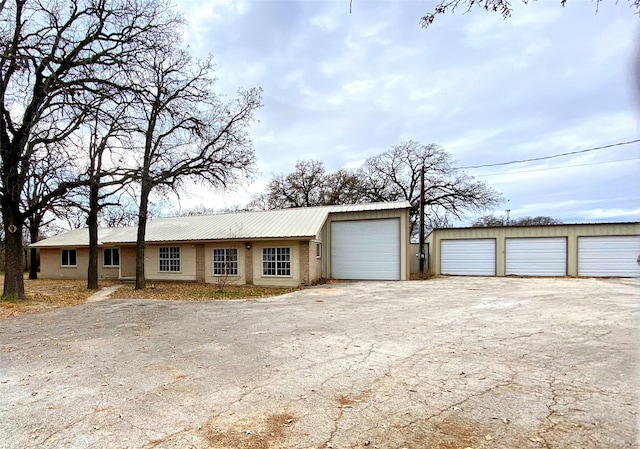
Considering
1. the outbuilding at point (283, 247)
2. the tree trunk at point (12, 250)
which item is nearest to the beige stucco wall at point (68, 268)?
the outbuilding at point (283, 247)

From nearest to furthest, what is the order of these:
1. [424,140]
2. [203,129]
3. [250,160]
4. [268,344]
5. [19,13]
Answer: [268,344]
[19,13]
[203,129]
[250,160]
[424,140]

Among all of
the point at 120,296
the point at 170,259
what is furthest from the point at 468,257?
the point at 120,296

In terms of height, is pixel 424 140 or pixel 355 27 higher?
pixel 424 140

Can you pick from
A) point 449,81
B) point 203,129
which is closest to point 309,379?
point 449,81

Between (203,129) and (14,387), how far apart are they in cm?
Result: 1268

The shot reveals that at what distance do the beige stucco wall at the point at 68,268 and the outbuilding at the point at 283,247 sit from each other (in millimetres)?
1467

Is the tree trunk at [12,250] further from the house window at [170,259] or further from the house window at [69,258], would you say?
the house window at [69,258]

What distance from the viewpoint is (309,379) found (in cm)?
446

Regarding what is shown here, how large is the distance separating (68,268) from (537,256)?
2967 centimetres

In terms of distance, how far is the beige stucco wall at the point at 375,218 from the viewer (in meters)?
18.3

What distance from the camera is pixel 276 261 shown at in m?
17.5

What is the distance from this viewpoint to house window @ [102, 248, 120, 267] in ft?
75.4

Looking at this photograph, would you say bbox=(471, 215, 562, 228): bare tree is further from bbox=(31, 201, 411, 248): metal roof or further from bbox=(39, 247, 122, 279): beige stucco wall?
bbox=(39, 247, 122, 279): beige stucco wall

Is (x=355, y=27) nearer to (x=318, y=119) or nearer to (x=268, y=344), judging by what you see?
(x=268, y=344)
